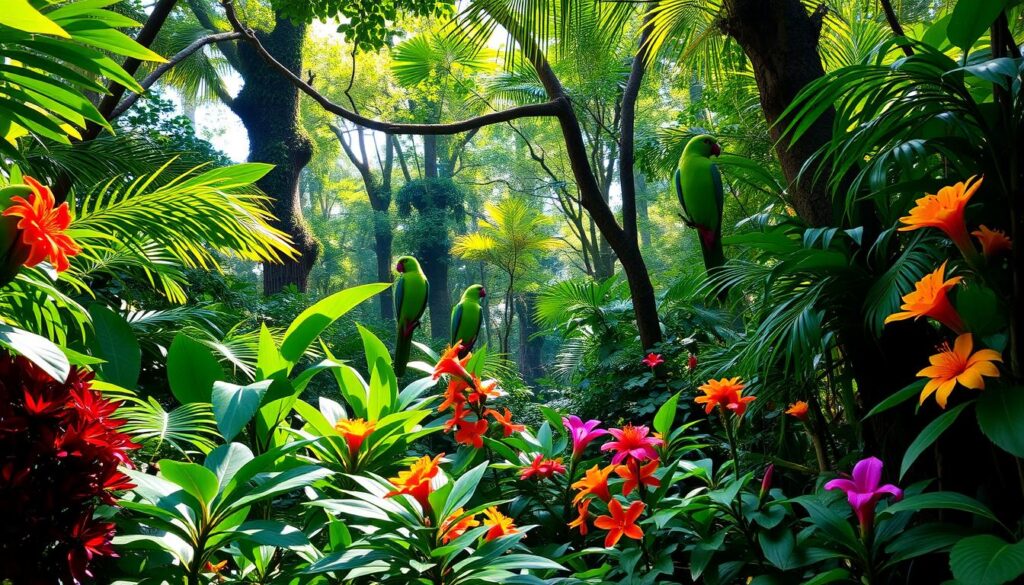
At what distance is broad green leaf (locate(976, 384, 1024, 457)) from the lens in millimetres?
743

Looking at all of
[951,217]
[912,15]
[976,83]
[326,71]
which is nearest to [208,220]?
[951,217]

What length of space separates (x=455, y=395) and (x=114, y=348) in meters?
0.66

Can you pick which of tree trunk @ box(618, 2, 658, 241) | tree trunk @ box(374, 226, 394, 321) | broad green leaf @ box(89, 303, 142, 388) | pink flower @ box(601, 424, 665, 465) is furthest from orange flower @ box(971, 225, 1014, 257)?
tree trunk @ box(374, 226, 394, 321)

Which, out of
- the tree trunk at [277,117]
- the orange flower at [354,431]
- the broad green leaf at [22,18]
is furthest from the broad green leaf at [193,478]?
the tree trunk at [277,117]

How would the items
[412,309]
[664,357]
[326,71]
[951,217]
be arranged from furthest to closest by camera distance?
[326,71] < [664,357] < [412,309] < [951,217]

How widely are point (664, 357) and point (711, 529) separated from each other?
6.84 feet

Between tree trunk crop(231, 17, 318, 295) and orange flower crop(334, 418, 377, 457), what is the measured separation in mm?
7375

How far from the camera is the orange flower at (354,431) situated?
1136 millimetres

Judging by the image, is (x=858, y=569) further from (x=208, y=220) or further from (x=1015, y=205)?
(x=208, y=220)

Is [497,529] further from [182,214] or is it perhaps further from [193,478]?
[182,214]

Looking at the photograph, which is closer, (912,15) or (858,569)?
(858,569)

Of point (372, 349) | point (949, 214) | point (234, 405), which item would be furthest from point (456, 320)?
point (949, 214)

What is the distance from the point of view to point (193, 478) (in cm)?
82

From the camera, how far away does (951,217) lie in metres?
0.82
